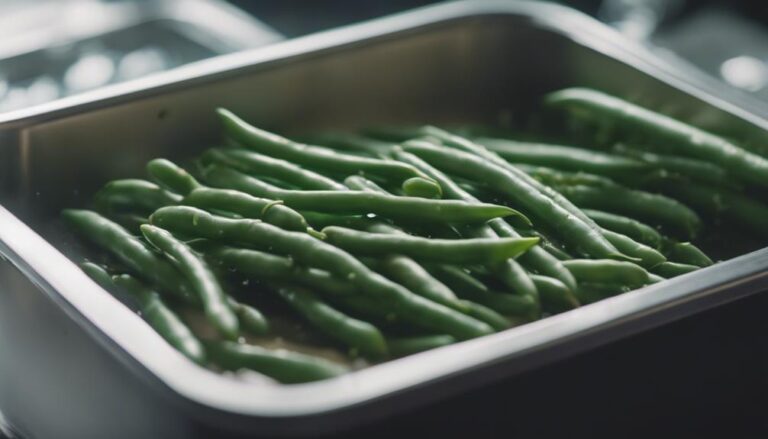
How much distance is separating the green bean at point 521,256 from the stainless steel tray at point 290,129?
0.15 m

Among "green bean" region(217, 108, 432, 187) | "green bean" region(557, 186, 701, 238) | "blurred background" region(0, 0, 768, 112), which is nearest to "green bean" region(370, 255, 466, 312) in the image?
"green bean" region(217, 108, 432, 187)

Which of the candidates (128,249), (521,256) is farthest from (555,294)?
(128,249)

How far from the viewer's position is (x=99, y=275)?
4.82 ft

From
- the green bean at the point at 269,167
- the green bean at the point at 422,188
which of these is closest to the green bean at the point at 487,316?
the green bean at the point at 422,188

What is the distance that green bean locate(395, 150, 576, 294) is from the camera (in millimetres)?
1367

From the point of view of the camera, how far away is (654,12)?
3.03 meters

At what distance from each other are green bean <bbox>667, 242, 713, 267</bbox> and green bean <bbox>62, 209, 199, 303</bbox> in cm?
67

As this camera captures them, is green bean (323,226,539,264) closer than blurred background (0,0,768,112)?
Yes

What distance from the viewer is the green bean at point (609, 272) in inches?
54.4

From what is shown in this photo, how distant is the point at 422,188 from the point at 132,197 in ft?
1.51

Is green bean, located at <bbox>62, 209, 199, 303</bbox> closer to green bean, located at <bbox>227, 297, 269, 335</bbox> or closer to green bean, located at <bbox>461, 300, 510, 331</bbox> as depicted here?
green bean, located at <bbox>227, 297, 269, 335</bbox>

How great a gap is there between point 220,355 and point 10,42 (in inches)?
58.9

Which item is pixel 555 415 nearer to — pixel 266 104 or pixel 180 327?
pixel 180 327

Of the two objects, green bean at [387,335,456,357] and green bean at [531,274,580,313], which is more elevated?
green bean at [531,274,580,313]
